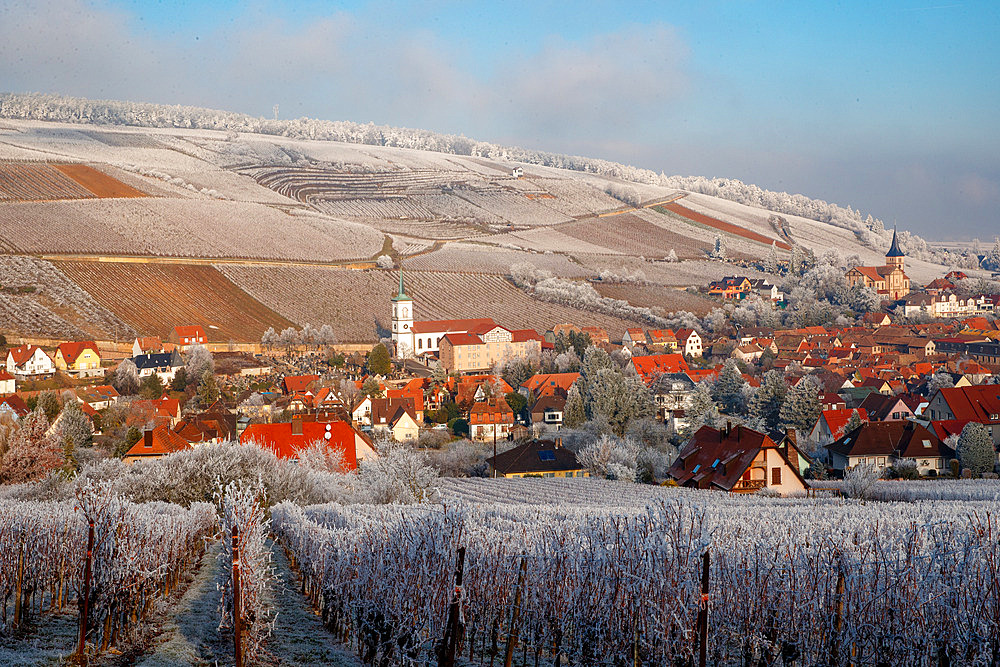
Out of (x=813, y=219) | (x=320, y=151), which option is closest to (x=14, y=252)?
(x=320, y=151)

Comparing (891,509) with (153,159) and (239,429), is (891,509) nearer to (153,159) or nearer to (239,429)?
(239,429)

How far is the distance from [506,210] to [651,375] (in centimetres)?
7480

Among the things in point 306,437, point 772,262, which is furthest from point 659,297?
point 306,437

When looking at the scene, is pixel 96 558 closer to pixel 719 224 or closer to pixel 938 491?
pixel 938 491

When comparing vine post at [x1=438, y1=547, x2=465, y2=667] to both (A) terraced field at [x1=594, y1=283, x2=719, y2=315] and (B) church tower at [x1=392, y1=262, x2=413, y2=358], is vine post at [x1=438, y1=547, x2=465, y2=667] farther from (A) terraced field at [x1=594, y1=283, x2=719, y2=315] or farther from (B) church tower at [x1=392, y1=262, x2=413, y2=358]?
(A) terraced field at [x1=594, y1=283, x2=719, y2=315]

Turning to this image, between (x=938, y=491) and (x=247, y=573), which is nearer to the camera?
(x=247, y=573)

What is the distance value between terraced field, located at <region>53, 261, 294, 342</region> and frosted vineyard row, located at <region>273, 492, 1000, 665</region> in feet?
210

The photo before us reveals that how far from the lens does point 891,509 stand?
69.1 feet

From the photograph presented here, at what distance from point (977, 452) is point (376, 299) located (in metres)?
61.3

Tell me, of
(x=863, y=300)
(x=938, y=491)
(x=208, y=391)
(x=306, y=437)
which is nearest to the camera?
(x=938, y=491)

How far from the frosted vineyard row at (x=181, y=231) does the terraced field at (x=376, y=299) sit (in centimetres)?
725

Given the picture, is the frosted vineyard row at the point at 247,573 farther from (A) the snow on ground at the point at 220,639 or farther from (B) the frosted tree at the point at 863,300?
(B) the frosted tree at the point at 863,300

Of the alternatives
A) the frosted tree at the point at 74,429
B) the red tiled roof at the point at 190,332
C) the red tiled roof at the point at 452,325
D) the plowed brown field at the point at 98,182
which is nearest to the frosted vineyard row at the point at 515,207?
the red tiled roof at the point at 452,325

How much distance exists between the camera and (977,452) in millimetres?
41688
